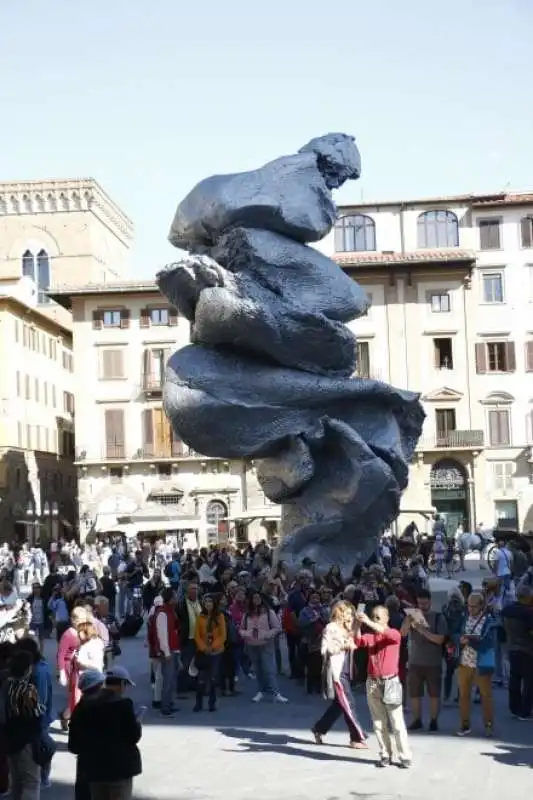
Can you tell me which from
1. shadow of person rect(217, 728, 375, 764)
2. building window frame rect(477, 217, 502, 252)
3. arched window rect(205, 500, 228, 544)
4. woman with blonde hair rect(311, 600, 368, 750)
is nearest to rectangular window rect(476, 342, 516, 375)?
building window frame rect(477, 217, 502, 252)

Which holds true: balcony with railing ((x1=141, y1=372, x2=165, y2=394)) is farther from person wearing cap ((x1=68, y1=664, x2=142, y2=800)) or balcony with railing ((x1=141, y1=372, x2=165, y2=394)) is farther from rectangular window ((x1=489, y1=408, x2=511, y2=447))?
person wearing cap ((x1=68, y1=664, x2=142, y2=800))

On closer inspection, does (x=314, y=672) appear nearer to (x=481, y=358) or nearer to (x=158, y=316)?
(x=481, y=358)

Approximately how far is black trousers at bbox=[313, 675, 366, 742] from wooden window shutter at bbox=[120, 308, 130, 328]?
42.1 meters

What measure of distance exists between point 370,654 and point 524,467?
1572 inches

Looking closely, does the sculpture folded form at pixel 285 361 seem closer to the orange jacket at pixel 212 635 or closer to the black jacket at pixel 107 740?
the orange jacket at pixel 212 635

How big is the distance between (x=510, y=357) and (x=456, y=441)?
4.25 metres

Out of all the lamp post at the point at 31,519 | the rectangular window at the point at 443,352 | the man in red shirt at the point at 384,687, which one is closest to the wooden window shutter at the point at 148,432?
the lamp post at the point at 31,519

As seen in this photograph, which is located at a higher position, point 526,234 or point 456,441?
point 526,234

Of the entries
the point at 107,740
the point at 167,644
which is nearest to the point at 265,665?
the point at 167,644

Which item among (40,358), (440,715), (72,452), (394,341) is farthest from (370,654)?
(72,452)

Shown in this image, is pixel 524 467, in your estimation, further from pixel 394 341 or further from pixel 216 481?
pixel 216 481

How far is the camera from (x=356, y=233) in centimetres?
5069

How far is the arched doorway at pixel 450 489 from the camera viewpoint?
47.8m

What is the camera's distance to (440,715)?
11633 millimetres
